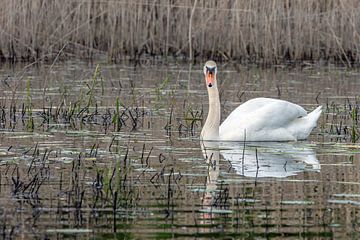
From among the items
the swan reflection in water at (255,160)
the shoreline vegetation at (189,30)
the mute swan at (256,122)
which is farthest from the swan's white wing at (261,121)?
the shoreline vegetation at (189,30)

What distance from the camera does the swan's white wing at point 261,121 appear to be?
420 inches

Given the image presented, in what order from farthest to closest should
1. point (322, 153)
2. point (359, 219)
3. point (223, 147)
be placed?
point (223, 147), point (322, 153), point (359, 219)

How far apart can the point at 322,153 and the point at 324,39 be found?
977cm

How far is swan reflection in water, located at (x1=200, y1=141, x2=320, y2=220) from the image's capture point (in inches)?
292

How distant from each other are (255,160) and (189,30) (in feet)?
32.6

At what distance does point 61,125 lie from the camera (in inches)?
429

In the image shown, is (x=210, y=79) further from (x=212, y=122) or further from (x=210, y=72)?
(x=212, y=122)

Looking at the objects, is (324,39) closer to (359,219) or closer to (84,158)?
(84,158)

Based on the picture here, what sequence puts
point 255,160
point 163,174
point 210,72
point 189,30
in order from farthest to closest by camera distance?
point 189,30 < point 210,72 < point 255,160 < point 163,174

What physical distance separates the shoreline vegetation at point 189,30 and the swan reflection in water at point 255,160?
8.17 m

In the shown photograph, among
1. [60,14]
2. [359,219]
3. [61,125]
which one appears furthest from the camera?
[60,14]

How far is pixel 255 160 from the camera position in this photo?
29.5ft

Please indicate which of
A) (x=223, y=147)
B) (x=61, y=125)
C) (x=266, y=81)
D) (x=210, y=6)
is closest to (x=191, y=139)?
(x=223, y=147)

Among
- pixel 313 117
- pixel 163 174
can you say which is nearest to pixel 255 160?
pixel 163 174
